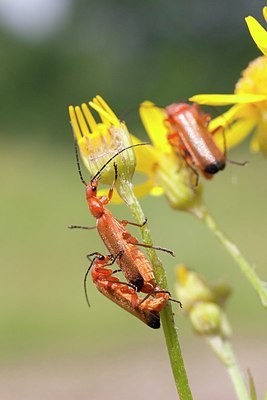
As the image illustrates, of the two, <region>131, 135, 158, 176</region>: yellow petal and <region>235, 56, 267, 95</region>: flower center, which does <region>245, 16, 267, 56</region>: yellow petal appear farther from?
<region>131, 135, 158, 176</region>: yellow petal

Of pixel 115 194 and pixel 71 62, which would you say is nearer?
pixel 115 194

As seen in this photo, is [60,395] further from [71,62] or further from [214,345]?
[71,62]

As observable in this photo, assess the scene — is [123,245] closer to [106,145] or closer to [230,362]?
[106,145]

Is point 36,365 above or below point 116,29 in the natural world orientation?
below

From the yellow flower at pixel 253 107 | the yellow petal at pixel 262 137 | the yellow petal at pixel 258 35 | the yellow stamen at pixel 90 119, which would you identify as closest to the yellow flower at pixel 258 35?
the yellow petal at pixel 258 35

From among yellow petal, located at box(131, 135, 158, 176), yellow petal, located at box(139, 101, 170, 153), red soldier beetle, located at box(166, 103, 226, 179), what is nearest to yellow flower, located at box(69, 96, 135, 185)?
red soldier beetle, located at box(166, 103, 226, 179)

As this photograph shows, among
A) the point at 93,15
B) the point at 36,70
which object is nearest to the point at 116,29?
the point at 93,15

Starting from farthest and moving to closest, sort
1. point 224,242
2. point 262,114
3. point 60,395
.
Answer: point 60,395 → point 262,114 → point 224,242
